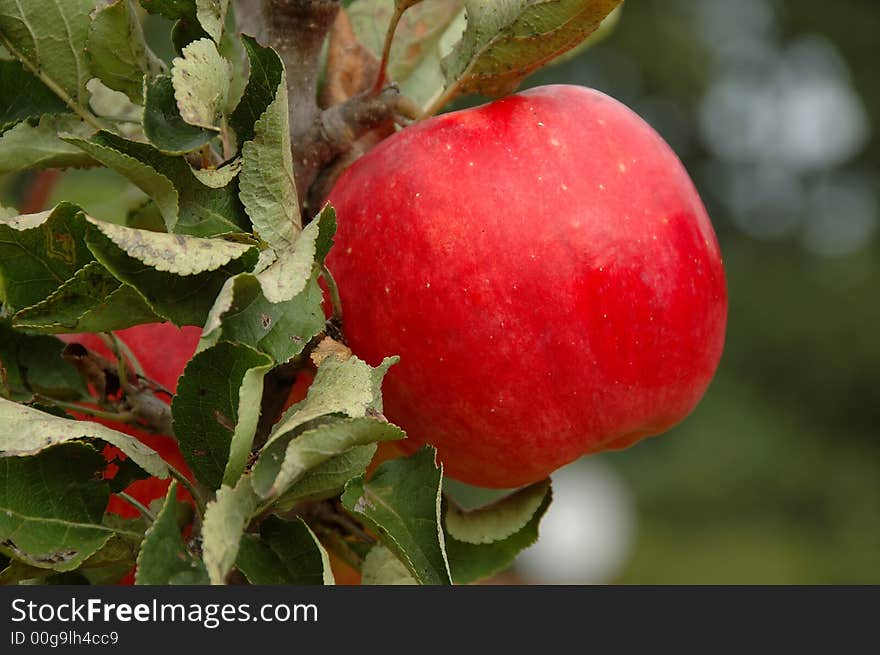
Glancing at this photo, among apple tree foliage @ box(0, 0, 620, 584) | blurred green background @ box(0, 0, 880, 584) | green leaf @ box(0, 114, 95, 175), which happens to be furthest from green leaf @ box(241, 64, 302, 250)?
blurred green background @ box(0, 0, 880, 584)

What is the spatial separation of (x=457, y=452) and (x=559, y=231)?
12cm

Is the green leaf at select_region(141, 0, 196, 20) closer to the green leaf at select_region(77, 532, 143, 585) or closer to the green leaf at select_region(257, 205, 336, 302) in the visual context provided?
the green leaf at select_region(257, 205, 336, 302)

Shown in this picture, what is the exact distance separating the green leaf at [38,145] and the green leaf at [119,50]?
0.04 meters

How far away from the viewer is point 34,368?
0.57m

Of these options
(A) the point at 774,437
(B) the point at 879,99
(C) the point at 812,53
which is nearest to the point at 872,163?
(B) the point at 879,99

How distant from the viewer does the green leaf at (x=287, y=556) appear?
47 cm

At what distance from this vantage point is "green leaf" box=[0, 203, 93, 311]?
48 centimetres

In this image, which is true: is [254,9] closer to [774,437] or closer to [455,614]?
[455,614]

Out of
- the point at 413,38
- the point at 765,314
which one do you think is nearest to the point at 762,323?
the point at 765,314

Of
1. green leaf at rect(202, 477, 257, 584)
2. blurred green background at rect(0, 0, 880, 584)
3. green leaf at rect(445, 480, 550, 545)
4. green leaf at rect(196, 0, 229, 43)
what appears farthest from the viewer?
blurred green background at rect(0, 0, 880, 584)

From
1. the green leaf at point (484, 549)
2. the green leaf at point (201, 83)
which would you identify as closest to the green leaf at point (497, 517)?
the green leaf at point (484, 549)

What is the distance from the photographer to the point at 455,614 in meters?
0.48

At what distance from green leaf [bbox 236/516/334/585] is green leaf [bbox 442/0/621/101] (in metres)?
0.24

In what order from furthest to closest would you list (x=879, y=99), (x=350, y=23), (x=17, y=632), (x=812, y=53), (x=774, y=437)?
(x=812, y=53) → (x=879, y=99) → (x=774, y=437) → (x=350, y=23) → (x=17, y=632)
